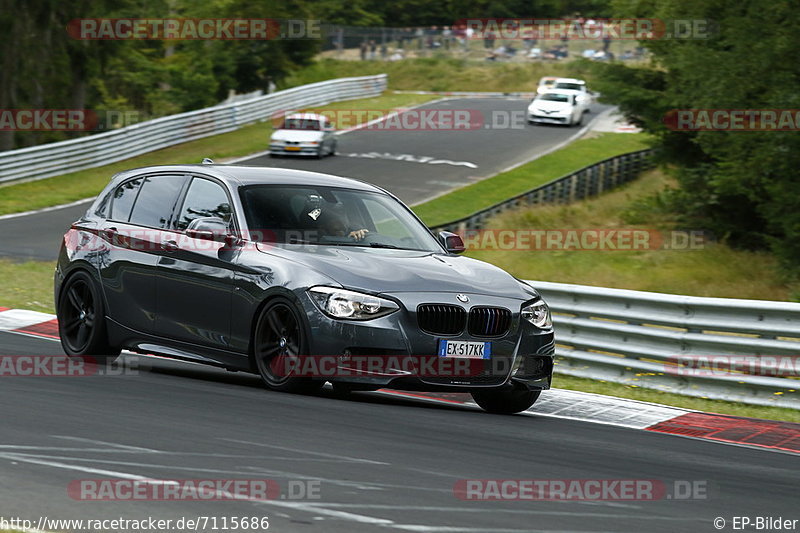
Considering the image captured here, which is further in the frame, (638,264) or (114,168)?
(114,168)

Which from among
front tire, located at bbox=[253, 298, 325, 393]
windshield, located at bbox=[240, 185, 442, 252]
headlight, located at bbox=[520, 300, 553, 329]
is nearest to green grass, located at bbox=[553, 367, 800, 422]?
headlight, located at bbox=[520, 300, 553, 329]

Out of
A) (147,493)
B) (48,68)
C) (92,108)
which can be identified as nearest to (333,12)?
(92,108)

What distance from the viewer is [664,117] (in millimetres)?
31781

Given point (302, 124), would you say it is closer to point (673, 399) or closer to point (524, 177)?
point (524, 177)

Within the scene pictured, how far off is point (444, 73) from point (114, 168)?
4085 cm

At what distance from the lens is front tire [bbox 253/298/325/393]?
8.76m

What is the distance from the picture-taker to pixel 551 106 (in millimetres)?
52844

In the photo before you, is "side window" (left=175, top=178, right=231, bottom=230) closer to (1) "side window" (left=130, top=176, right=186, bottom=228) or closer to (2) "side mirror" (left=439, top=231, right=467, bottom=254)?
(1) "side window" (left=130, top=176, right=186, bottom=228)

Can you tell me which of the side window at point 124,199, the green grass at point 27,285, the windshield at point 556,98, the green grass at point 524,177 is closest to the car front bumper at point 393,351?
the side window at point 124,199

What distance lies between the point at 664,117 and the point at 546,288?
2025 cm

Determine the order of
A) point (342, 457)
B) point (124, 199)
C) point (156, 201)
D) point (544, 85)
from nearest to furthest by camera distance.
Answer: point (342, 457) → point (156, 201) → point (124, 199) → point (544, 85)

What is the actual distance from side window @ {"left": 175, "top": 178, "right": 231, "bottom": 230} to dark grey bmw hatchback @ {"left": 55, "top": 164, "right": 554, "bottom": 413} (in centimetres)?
1

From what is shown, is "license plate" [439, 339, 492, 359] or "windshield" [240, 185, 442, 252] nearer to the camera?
"license plate" [439, 339, 492, 359]

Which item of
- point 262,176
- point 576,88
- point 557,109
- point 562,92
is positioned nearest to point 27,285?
point 262,176
